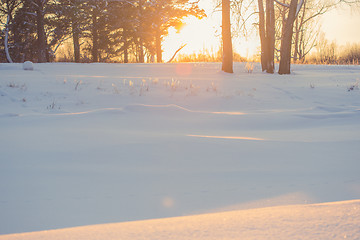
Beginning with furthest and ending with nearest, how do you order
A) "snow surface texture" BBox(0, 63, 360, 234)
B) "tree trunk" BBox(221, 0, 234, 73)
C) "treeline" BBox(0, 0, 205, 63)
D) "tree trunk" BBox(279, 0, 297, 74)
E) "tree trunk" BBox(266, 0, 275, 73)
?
"treeline" BBox(0, 0, 205, 63), "tree trunk" BBox(266, 0, 275, 73), "tree trunk" BBox(221, 0, 234, 73), "tree trunk" BBox(279, 0, 297, 74), "snow surface texture" BBox(0, 63, 360, 234)

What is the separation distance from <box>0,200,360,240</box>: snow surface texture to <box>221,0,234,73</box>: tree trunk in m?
10.6

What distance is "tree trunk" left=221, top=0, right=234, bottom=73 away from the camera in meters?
11.0

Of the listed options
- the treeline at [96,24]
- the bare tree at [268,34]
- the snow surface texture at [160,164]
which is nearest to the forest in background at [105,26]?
the treeline at [96,24]

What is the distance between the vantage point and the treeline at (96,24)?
21438 mm

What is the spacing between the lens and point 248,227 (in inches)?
38.5

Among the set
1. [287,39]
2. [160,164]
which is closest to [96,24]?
[287,39]

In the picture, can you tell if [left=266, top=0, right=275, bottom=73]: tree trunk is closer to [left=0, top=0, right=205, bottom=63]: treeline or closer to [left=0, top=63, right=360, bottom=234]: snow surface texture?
[left=0, top=63, right=360, bottom=234]: snow surface texture

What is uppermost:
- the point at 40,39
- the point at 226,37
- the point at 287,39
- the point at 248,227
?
the point at 40,39

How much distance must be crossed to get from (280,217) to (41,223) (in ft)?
3.28

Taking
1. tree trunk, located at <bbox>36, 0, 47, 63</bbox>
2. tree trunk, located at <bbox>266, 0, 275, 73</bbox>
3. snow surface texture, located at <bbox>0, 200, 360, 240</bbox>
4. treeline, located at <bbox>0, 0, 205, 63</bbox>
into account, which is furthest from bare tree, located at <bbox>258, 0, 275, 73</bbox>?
tree trunk, located at <bbox>36, 0, 47, 63</bbox>

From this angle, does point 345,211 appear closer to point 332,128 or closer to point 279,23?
point 332,128

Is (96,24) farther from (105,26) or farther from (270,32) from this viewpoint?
(270,32)

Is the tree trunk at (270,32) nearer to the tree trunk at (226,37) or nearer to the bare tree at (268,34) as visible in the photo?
the bare tree at (268,34)

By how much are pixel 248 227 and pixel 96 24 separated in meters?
23.5
